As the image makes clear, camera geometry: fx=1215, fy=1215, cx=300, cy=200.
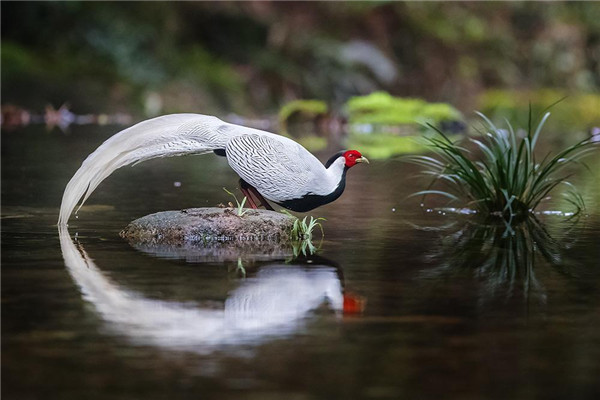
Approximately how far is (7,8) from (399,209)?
998 inches

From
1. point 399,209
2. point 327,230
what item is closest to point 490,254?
point 327,230

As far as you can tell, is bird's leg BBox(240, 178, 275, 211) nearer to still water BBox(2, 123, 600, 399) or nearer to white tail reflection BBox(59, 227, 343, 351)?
still water BBox(2, 123, 600, 399)

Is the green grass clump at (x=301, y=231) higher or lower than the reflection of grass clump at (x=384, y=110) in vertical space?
lower

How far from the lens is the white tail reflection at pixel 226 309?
5883 mm

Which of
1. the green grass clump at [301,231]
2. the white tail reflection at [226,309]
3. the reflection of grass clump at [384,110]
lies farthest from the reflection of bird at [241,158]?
the reflection of grass clump at [384,110]

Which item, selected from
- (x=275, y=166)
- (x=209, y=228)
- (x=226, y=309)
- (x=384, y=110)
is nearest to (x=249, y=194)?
(x=275, y=166)

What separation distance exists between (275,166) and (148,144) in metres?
1.15

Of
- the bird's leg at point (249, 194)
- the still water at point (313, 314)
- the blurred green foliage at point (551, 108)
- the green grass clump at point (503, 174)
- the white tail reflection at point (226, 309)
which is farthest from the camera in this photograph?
the blurred green foliage at point (551, 108)

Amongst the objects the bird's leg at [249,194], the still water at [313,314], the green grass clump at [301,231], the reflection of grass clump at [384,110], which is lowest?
the still water at [313,314]

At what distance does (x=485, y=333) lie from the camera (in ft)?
19.7

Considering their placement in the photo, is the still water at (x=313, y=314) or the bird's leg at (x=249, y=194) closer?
the still water at (x=313, y=314)

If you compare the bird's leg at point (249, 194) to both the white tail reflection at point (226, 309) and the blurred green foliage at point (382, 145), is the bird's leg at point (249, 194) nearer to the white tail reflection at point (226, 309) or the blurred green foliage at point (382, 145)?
the white tail reflection at point (226, 309)

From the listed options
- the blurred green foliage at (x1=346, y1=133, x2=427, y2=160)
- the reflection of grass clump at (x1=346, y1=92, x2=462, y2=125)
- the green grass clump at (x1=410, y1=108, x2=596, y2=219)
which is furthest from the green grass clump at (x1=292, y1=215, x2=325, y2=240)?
the reflection of grass clump at (x1=346, y1=92, x2=462, y2=125)

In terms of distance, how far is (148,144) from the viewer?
9.95m
